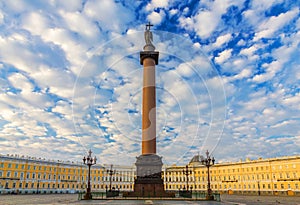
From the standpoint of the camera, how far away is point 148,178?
34156mm

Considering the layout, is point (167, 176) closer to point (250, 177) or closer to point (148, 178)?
point (250, 177)

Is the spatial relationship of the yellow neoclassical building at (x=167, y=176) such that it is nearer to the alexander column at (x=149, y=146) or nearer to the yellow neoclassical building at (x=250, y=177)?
the yellow neoclassical building at (x=250, y=177)

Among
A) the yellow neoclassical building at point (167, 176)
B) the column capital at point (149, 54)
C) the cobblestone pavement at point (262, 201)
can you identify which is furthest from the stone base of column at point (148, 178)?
the yellow neoclassical building at point (167, 176)

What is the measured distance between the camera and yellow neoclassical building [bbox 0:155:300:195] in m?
69.2

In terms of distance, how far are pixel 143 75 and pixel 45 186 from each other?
56.9 metres

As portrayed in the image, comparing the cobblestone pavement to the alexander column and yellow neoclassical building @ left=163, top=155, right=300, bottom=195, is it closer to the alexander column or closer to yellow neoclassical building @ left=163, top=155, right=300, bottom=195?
the alexander column

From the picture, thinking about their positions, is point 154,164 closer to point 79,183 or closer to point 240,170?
point 240,170

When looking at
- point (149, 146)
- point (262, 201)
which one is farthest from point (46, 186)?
point (262, 201)

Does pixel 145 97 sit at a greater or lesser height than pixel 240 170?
greater

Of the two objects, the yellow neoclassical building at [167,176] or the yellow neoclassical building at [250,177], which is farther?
the yellow neoclassical building at [167,176]

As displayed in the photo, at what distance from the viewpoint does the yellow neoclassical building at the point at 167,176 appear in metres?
69.2

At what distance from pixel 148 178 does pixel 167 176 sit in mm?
68398

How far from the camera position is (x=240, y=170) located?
270 ft

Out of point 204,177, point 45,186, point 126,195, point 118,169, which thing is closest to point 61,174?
point 45,186
